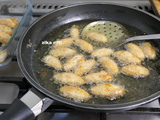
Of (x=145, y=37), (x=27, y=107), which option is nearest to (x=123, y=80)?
(x=145, y=37)

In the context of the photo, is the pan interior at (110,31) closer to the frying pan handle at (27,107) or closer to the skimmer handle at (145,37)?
the skimmer handle at (145,37)

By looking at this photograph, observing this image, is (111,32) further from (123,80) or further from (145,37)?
(123,80)

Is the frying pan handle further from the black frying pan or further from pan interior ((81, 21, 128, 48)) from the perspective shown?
pan interior ((81, 21, 128, 48))

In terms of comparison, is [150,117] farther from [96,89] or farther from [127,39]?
[127,39]

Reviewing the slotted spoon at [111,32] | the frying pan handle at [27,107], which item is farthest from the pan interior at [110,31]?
the frying pan handle at [27,107]

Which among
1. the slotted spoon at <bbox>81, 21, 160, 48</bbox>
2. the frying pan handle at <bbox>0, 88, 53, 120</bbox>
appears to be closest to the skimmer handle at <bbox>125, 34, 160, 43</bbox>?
the slotted spoon at <bbox>81, 21, 160, 48</bbox>
